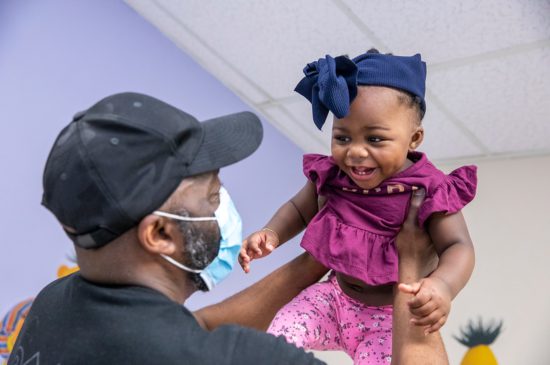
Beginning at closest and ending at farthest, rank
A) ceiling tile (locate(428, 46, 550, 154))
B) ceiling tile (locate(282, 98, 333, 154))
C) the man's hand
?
the man's hand → ceiling tile (locate(428, 46, 550, 154)) → ceiling tile (locate(282, 98, 333, 154))

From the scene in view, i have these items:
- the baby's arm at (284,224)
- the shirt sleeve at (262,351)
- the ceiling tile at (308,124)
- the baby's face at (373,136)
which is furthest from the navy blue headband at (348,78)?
the ceiling tile at (308,124)

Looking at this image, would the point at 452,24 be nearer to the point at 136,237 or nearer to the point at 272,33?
the point at 272,33

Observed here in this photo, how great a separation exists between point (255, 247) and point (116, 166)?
454mm

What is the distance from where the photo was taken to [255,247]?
120 cm

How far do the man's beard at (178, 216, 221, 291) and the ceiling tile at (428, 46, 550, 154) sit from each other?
1.52m

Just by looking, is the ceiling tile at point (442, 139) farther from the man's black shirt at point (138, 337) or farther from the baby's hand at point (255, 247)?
the man's black shirt at point (138, 337)

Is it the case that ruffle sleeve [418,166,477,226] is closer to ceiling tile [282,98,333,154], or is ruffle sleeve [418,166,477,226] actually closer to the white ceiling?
the white ceiling

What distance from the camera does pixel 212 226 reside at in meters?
0.94

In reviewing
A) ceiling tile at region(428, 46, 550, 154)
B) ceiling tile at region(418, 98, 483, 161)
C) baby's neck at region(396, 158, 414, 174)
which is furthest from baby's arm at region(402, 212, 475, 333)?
ceiling tile at region(418, 98, 483, 161)

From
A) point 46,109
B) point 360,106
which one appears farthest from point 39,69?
point 360,106

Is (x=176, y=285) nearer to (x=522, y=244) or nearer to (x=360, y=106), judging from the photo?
(x=360, y=106)

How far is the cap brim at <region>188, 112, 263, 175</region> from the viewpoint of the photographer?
868 mm

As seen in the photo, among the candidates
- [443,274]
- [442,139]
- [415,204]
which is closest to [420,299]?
[443,274]

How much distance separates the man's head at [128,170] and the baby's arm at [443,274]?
1.13ft
